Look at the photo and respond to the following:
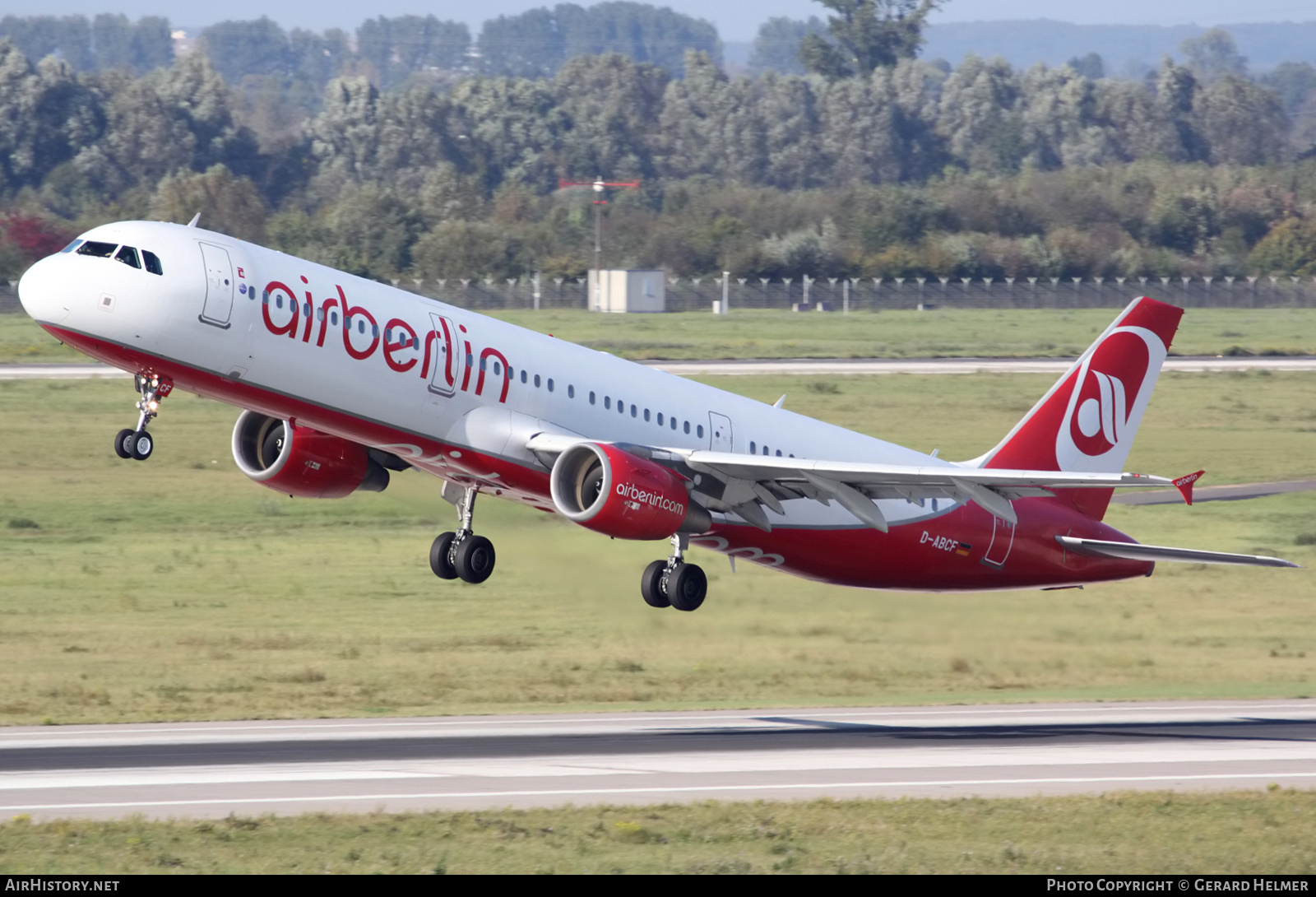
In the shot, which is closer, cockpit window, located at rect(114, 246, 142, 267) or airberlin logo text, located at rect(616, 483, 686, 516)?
cockpit window, located at rect(114, 246, 142, 267)

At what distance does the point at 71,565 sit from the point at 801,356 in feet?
210

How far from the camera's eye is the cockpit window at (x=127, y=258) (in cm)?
3538

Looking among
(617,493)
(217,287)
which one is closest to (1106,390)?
(617,493)

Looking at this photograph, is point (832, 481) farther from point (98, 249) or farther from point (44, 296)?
point (44, 296)

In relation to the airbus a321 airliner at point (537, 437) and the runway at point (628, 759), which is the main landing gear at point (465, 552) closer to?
the airbus a321 airliner at point (537, 437)

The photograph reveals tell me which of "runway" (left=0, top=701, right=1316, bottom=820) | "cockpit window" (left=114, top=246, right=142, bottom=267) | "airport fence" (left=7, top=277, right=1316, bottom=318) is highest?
"cockpit window" (left=114, top=246, right=142, bottom=267)

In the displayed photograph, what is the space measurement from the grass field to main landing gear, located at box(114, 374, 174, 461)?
77.7 m

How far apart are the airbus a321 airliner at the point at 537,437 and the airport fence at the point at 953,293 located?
4134 inches

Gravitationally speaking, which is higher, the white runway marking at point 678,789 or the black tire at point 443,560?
the black tire at point 443,560

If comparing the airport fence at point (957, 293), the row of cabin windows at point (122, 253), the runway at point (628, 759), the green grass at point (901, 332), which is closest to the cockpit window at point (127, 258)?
the row of cabin windows at point (122, 253)

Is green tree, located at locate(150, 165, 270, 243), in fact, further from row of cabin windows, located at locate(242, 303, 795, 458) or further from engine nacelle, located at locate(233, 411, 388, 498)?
row of cabin windows, located at locate(242, 303, 795, 458)

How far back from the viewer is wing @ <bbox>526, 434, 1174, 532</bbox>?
3988cm

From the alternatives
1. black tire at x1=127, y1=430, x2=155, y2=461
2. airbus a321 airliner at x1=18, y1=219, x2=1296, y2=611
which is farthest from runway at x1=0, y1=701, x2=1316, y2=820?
black tire at x1=127, y1=430, x2=155, y2=461

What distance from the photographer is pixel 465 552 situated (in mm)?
42844
